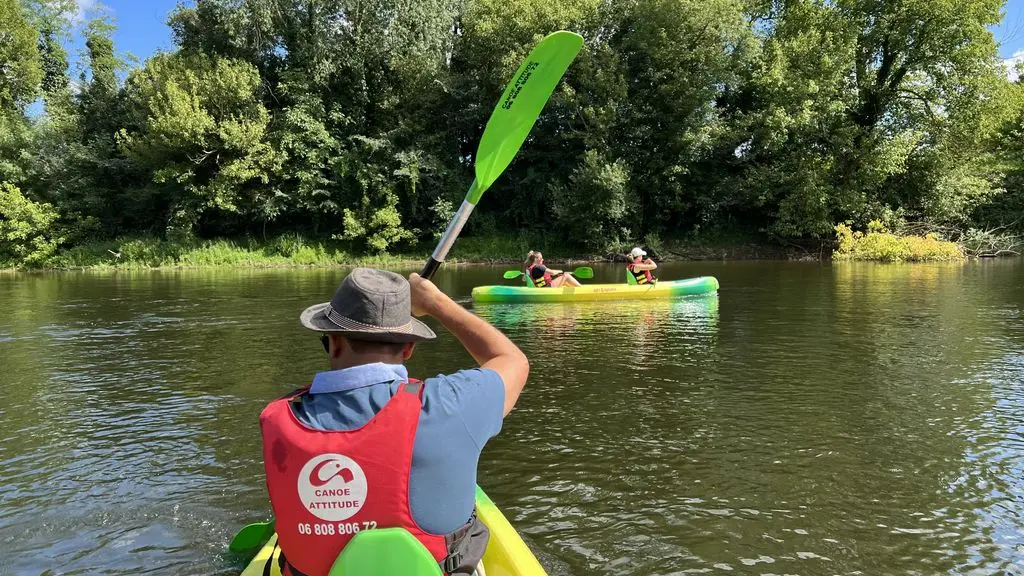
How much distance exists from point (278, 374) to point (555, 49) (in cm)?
484

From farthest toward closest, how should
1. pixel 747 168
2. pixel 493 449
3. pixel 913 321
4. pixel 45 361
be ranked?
pixel 747 168 → pixel 913 321 → pixel 45 361 → pixel 493 449

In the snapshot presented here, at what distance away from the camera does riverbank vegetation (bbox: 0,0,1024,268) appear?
2672 centimetres

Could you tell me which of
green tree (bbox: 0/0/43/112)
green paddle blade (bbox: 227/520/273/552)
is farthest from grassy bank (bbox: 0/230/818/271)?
green paddle blade (bbox: 227/520/273/552)

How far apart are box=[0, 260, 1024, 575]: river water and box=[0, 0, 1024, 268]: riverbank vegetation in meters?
17.7

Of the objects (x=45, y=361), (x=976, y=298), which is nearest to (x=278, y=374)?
(x=45, y=361)

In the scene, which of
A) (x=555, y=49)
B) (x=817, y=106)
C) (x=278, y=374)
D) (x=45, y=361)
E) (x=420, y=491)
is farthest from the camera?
(x=817, y=106)

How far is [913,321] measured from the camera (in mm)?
10352

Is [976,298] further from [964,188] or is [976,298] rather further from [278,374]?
[964,188]

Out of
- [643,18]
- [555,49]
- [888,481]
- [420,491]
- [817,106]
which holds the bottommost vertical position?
[888,481]

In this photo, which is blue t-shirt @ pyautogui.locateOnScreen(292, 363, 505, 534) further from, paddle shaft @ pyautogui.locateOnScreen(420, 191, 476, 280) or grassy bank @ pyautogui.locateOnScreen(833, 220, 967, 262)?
grassy bank @ pyautogui.locateOnScreen(833, 220, 967, 262)

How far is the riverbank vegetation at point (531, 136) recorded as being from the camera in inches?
1052

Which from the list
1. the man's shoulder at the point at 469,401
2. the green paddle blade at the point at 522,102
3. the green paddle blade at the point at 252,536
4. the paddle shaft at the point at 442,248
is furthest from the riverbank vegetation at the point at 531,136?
the man's shoulder at the point at 469,401

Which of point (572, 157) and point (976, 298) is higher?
point (572, 157)

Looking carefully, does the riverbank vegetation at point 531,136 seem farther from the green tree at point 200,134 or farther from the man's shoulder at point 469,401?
the man's shoulder at point 469,401
